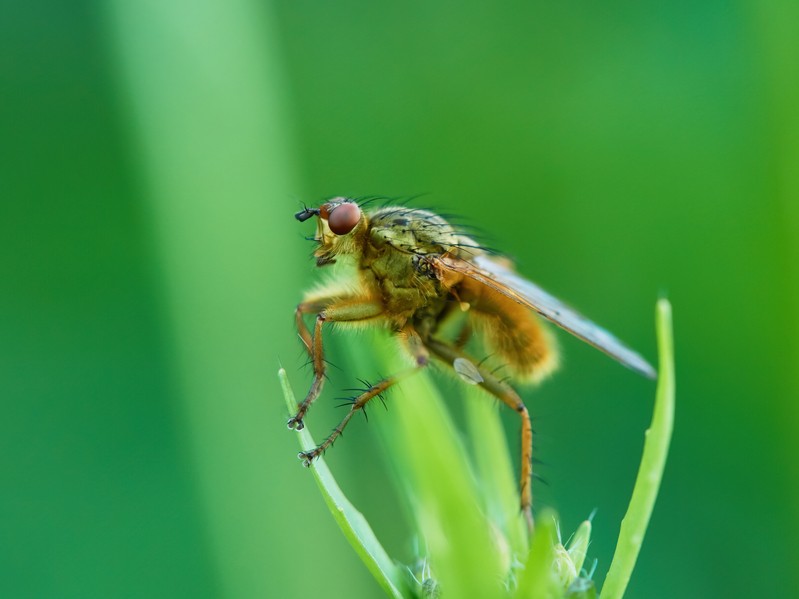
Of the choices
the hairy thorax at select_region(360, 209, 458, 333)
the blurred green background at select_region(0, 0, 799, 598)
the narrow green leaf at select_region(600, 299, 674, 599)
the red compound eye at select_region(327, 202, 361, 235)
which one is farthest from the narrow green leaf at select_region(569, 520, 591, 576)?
the red compound eye at select_region(327, 202, 361, 235)

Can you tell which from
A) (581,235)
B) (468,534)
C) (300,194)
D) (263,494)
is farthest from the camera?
(581,235)

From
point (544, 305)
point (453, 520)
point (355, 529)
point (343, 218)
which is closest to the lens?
point (453, 520)

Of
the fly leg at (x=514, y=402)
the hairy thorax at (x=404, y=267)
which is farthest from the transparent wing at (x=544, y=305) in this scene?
the fly leg at (x=514, y=402)

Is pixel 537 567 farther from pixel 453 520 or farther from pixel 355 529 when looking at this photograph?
pixel 355 529

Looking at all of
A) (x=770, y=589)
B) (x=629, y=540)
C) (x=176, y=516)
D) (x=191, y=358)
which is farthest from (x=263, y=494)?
(x=770, y=589)

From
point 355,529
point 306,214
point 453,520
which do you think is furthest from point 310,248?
point 453,520

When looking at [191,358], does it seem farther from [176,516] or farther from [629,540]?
[629,540]
